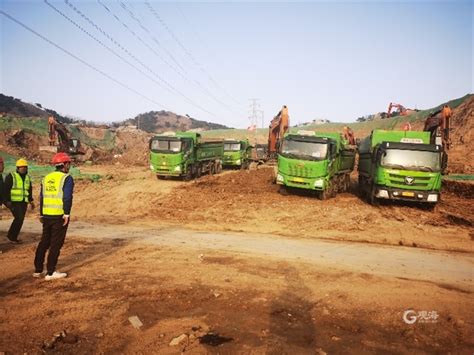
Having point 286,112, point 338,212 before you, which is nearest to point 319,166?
point 338,212

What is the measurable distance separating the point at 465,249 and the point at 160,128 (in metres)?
90.9

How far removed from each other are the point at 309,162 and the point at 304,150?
2.10 ft

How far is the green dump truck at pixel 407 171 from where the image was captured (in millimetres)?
13352

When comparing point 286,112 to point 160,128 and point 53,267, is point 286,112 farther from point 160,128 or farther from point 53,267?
point 160,128

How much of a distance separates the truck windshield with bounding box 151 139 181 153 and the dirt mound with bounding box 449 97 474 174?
17127 mm

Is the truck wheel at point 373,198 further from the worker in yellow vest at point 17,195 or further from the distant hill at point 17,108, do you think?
the distant hill at point 17,108

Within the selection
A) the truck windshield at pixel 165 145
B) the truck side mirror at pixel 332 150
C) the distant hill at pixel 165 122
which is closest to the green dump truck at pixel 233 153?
the truck windshield at pixel 165 145

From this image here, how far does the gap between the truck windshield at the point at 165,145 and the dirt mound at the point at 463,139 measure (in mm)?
17127

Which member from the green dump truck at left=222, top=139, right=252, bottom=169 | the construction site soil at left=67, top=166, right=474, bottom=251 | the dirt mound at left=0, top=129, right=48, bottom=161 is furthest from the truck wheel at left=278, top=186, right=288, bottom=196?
the dirt mound at left=0, top=129, right=48, bottom=161

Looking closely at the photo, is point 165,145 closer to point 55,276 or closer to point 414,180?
point 414,180

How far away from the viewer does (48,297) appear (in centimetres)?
528

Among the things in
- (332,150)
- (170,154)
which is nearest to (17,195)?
(332,150)

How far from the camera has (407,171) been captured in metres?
13.5

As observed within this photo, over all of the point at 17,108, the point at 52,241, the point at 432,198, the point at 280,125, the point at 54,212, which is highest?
the point at 17,108
